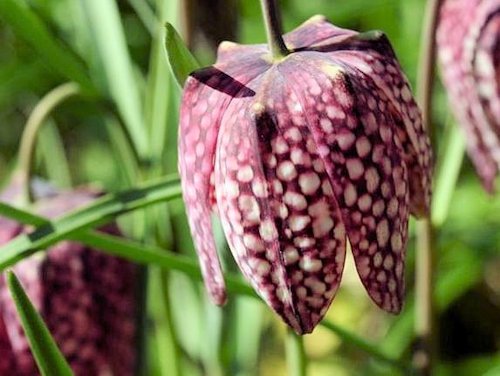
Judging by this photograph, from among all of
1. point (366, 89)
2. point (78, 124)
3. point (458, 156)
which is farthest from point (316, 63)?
point (78, 124)

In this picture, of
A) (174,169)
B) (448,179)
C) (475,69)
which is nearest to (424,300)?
(448,179)

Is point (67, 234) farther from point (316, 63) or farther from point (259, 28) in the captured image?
point (259, 28)

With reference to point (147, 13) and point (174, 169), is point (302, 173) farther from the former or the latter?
point (174, 169)

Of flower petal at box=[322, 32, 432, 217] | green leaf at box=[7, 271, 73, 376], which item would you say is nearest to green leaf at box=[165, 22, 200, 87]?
flower petal at box=[322, 32, 432, 217]

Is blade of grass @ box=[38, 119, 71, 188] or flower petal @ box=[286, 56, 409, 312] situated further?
blade of grass @ box=[38, 119, 71, 188]

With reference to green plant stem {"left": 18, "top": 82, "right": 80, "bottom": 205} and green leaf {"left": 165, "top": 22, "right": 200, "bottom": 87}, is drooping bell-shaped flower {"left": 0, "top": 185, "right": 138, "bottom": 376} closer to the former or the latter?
green plant stem {"left": 18, "top": 82, "right": 80, "bottom": 205}

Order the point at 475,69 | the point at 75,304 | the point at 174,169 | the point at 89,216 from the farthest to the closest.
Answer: the point at 174,169 → the point at 75,304 → the point at 475,69 → the point at 89,216
